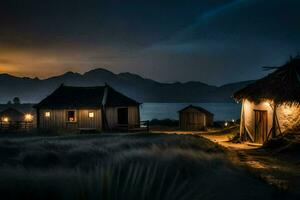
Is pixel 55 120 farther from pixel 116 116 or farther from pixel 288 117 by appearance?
pixel 288 117

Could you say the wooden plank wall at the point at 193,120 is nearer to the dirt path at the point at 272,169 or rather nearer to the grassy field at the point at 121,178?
the dirt path at the point at 272,169

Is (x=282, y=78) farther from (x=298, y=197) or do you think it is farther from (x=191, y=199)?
(x=191, y=199)

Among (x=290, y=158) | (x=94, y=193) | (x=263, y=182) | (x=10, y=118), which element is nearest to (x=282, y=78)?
(x=290, y=158)

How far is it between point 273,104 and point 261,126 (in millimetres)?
2328

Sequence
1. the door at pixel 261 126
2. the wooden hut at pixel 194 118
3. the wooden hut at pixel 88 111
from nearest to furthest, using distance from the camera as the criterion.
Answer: the door at pixel 261 126 → the wooden hut at pixel 88 111 → the wooden hut at pixel 194 118

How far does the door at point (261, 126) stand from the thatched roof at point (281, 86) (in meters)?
1.06

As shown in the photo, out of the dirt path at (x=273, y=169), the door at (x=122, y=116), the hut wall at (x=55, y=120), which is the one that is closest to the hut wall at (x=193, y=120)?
the door at (x=122, y=116)

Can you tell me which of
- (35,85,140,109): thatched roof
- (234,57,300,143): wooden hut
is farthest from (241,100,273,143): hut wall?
(35,85,140,109): thatched roof

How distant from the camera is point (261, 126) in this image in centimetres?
2341

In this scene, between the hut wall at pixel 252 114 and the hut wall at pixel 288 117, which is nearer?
the hut wall at pixel 288 117

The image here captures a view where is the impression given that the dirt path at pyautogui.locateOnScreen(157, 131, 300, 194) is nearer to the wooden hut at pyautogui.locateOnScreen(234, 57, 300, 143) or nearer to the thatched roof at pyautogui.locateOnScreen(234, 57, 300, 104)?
the wooden hut at pyautogui.locateOnScreen(234, 57, 300, 143)

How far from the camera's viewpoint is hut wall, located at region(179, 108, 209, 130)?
138 feet

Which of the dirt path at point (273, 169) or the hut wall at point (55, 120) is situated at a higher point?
the hut wall at point (55, 120)

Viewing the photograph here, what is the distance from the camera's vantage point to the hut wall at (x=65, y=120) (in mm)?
34844
